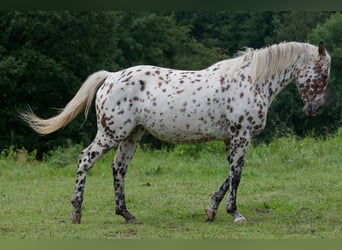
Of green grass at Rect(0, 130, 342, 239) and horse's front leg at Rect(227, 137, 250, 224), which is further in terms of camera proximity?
horse's front leg at Rect(227, 137, 250, 224)

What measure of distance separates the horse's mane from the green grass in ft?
4.58

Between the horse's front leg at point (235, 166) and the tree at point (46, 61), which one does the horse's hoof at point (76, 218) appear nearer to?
the horse's front leg at point (235, 166)

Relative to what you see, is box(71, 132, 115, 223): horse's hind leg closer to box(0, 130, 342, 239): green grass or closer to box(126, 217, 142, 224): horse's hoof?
box(0, 130, 342, 239): green grass

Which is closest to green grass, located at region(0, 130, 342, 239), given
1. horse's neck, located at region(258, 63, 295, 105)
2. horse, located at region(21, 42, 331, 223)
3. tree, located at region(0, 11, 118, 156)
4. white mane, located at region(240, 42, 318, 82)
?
horse, located at region(21, 42, 331, 223)

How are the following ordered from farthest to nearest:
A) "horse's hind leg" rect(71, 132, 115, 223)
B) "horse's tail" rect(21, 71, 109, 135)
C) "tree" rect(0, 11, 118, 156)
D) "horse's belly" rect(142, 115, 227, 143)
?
"tree" rect(0, 11, 118, 156) < "horse's tail" rect(21, 71, 109, 135) < "horse's hind leg" rect(71, 132, 115, 223) < "horse's belly" rect(142, 115, 227, 143)

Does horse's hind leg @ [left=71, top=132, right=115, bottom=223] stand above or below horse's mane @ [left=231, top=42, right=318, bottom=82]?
below

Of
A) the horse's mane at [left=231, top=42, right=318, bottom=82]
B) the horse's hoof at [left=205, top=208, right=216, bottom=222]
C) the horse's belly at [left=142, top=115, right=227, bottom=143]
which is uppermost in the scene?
the horse's mane at [left=231, top=42, right=318, bottom=82]

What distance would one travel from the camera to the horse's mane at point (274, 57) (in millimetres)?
5477

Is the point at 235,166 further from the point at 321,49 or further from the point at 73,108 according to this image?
the point at 73,108

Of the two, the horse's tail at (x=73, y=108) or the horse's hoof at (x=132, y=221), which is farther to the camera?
the horse's tail at (x=73, y=108)

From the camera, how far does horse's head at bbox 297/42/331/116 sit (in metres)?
5.50

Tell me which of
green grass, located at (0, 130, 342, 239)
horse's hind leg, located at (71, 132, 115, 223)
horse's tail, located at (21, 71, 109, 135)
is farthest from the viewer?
horse's tail, located at (21, 71, 109, 135)

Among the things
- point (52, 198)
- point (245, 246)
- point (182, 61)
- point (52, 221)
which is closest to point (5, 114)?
point (182, 61)

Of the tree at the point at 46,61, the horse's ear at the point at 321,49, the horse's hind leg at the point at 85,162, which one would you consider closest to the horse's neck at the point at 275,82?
the horse's ear at the point at 321,49
